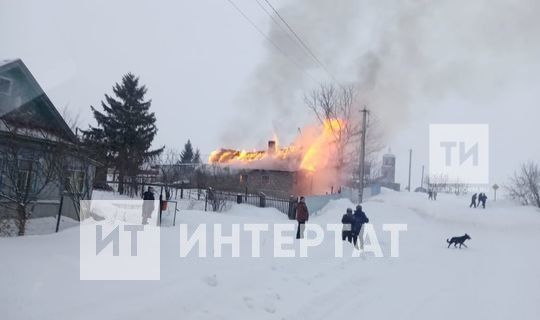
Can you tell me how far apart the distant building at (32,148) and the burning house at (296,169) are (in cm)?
2121

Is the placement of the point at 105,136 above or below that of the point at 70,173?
above

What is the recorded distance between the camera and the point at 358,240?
49.7 ft

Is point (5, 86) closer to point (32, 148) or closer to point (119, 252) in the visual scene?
point (32, 148)

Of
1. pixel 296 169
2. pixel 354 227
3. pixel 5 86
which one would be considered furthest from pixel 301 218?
pixel 296 169

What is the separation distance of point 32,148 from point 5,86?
251 inches

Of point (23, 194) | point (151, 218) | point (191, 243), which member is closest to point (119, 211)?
point (151, 218)

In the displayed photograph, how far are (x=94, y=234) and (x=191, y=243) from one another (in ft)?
7.53

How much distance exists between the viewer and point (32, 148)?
1190cm

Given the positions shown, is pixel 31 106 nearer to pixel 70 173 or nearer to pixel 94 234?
pixel 70 173

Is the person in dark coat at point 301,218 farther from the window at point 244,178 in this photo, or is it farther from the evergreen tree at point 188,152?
the evergreen tree at point 188,152

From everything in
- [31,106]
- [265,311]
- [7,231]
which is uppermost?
[31,106]

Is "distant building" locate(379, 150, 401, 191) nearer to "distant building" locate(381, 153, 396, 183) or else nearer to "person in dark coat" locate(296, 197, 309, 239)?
"distant building" locate(381, 153, 396, 183)

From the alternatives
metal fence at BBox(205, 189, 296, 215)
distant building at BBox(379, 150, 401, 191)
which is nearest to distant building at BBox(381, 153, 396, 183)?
distant building at BBox(379, 150, 401, 191)

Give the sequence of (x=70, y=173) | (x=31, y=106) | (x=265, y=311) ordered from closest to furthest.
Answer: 1. (x=265, y=311)
2. (x=70, y=173)
3. (x=31, y=106)
